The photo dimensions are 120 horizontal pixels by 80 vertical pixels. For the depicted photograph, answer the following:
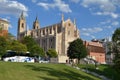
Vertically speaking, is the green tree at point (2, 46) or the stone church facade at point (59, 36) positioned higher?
the stone church facade at point (59, 36)

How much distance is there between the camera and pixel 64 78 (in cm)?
4634

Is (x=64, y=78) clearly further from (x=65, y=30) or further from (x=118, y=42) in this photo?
(x=65, y=30)

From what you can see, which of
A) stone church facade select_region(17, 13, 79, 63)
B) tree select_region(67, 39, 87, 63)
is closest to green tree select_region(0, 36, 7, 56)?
tree select_region(67, 39, 87, 63)

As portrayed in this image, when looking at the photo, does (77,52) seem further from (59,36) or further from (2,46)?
(59,36)

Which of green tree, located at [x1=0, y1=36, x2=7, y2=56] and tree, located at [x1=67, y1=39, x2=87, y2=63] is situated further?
tree, located at [x1=67, y1=39, x2=87, y2=63]

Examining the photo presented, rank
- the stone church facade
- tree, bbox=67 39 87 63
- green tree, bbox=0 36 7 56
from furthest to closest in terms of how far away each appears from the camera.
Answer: the stone church facade → tree, bbox=67 39 87 63 → green tree, bbox=0 36 7 56

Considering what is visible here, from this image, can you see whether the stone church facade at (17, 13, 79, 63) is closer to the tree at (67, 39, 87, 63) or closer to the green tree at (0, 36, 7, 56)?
the tree at (67, 39, 87, 63)

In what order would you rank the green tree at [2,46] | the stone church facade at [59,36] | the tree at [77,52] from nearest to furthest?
the green tree at [2,46]
the tree at [77,52]
the stone church facade at [59,36]

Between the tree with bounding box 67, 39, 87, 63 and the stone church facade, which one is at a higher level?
the stone church facade

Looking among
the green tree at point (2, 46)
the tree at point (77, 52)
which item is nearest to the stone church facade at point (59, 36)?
the tree at point (77, 52)

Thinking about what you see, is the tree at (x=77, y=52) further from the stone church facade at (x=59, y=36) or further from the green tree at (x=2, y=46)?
the stone church facade at (x=59, y=36)

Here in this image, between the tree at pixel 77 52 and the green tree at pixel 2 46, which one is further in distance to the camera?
the tree at pixel 77 52

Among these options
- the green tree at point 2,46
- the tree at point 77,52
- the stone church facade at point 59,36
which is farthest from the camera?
the stone church facade at point 59,36

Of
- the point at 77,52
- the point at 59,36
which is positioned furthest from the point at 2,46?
the point at 59,36
